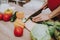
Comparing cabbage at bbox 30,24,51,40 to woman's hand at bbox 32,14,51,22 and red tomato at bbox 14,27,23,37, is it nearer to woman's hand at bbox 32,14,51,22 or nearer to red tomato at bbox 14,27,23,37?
red tomato at bbox 14,27,23,37

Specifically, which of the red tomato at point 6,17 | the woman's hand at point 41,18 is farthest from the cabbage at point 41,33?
the red tomato at point 6,17

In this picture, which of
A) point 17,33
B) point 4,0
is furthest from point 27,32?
point 4,0

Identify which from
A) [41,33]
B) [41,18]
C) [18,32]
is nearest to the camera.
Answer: [41,33]

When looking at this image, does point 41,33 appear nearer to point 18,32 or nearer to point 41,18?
point 18,32

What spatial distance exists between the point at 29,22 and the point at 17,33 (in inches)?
10.4

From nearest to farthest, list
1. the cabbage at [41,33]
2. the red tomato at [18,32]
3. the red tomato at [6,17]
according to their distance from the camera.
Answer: the cabbage at [41,33] < the red tomato at [18,32] < the red tomato at [6,17]

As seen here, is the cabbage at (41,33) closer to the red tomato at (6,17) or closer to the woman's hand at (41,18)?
the woman's hand at (41,18)

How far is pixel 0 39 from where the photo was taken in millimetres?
1041

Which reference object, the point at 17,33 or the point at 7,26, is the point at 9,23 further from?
the point at 17,33

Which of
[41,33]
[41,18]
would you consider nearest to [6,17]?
[41,18]

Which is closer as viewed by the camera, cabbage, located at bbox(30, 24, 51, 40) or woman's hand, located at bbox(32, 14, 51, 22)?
cabbage, located at bbox(30, 24, 51, 40)

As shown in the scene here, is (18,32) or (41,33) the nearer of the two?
(41,33)

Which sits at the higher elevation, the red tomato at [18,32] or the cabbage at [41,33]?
the cabbage at [41,33]

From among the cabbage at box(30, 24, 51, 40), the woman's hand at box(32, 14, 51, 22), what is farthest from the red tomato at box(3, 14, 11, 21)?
the cabbage at box(30, 24, 51, 40)
